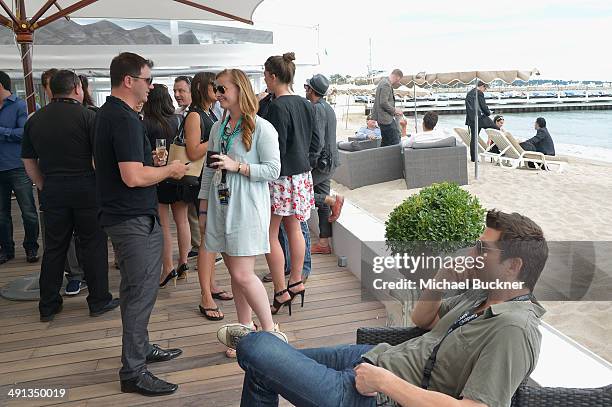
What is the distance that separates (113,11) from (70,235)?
314 centimetres

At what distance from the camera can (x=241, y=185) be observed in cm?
260

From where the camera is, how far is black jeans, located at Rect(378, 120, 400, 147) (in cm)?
907

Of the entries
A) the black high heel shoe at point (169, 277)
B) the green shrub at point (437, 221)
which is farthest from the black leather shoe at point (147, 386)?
the black high heel shoe at point (169, 277)

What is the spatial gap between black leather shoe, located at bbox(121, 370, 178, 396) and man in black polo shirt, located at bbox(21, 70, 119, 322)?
1.10m

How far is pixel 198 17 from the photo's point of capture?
18.2ft

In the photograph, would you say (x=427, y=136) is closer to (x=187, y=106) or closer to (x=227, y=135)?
(x=187, y=106)

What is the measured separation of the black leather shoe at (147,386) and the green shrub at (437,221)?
1279 millimetres

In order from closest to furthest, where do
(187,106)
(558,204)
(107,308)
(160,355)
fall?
(160,355)
(107,308)
(187,106)
(558,204)

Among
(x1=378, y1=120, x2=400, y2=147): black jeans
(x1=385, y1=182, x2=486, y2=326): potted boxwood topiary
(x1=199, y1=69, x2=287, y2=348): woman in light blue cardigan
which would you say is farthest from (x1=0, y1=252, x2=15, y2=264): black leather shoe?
(x1=378, y1=120, x2=400, y2=147): black jeans

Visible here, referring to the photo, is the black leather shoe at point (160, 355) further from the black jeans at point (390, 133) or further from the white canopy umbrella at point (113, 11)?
the black jeans at point (390, 133)

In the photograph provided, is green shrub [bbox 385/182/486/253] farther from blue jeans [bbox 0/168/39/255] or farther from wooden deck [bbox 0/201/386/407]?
blue jeans [bbox 0/168/39/255]

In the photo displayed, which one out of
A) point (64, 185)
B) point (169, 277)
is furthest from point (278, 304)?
point (64, 185)

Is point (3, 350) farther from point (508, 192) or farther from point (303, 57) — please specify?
point (508, 192)

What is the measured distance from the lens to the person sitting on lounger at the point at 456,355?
1379mm
